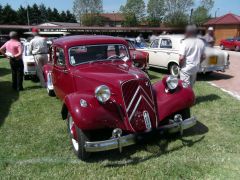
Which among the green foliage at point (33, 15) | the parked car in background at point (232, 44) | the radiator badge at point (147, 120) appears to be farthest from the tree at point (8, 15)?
the radiator badge at point (147, 120)

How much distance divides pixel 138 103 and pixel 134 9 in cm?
7216

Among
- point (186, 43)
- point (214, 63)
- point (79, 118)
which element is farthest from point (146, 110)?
point (214, 63)

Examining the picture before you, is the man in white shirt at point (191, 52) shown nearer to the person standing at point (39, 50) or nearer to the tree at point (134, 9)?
the person standing at point (39, 50)

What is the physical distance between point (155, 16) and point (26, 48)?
57841 mm

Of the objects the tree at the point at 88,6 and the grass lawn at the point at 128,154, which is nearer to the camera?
the grass lawn at the point at 128,154

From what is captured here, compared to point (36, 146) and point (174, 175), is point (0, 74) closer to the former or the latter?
point (36, 146)

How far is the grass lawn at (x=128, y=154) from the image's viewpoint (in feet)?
13.9

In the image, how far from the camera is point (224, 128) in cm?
582

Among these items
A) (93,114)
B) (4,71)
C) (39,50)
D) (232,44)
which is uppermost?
(39,50)

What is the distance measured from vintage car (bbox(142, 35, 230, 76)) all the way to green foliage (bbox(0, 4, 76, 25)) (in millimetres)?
68250

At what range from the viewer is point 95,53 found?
6.05m

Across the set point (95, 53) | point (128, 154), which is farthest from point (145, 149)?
point (95, 53)

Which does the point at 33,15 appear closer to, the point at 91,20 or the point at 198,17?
the point at 91,20

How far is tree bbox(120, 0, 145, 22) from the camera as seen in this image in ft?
240
